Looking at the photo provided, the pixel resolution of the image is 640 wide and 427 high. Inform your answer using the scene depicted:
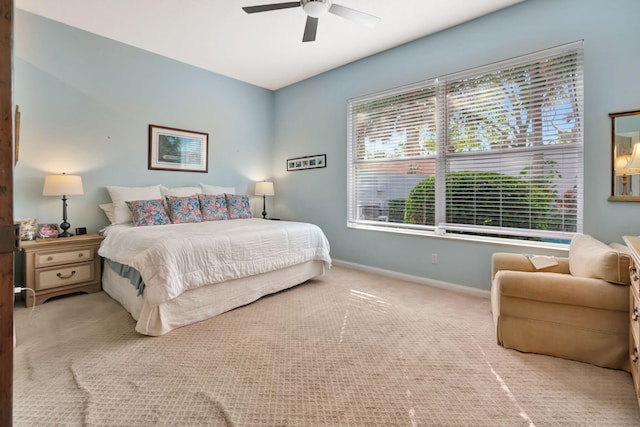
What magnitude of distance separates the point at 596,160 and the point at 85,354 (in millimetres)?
4131

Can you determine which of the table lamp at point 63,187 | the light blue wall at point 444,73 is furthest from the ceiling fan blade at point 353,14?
the table lamp at point 63,187

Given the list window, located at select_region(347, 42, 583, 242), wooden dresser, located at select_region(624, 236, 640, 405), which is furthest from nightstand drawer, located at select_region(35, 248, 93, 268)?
wooden dresser, located at select_region(624, 236, 640, 405)

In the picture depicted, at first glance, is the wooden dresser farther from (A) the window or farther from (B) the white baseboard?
(B) the white baseboard

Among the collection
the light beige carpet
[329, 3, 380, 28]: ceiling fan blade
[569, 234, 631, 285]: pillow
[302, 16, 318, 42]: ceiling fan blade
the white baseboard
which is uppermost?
[329, 3, 380, 28]: ceiling fan blade

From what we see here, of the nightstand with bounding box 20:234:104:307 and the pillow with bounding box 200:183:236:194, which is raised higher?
the pillow with bounding box 200:183:236:194

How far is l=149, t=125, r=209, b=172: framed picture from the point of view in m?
4.02

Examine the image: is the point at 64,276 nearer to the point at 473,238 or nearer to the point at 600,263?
the point at 473,238

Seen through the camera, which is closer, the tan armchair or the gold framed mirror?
the tan armchair

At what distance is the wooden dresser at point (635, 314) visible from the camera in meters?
1.48

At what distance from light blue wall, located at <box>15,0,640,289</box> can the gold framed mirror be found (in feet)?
0.16

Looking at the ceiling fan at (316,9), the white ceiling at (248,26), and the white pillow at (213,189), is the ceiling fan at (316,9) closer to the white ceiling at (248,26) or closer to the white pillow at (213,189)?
the white ceiling at (248,26)

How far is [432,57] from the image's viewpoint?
3.42m

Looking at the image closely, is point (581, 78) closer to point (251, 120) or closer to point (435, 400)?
point (435, 400)

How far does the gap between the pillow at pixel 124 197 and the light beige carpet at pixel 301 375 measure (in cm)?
117
